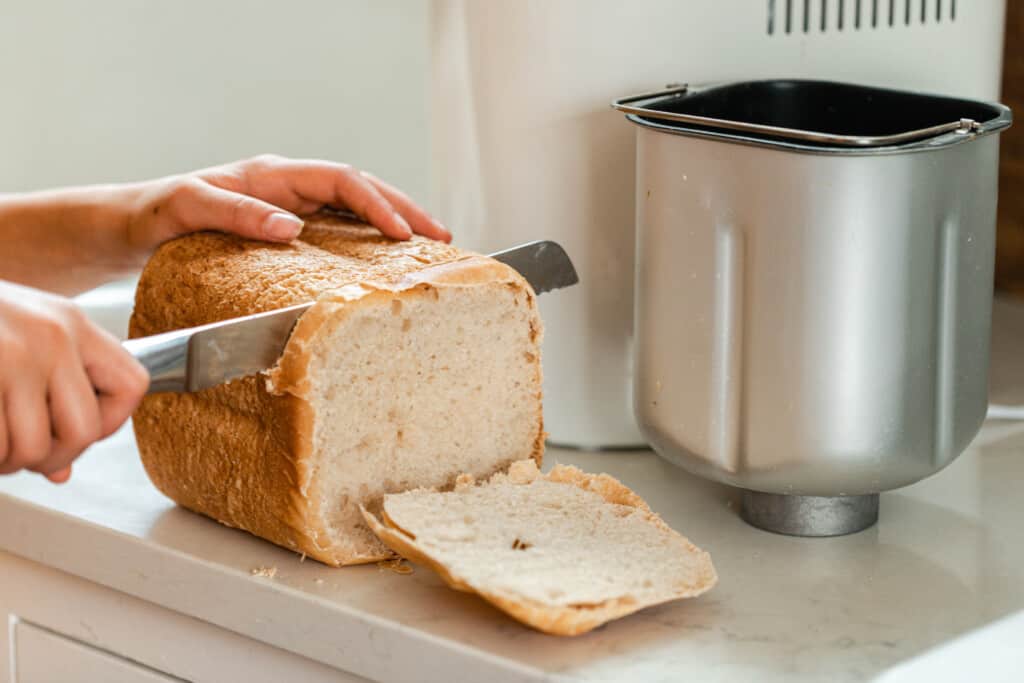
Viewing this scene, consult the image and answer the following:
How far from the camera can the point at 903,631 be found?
81cm

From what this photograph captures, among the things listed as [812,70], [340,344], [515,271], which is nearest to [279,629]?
[340,344]

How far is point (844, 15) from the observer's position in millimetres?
1158

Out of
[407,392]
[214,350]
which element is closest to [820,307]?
[407,392]

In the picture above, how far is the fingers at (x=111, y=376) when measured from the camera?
2.45 feet

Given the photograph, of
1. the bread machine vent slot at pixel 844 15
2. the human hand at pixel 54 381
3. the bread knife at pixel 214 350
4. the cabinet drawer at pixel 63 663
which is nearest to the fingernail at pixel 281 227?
the bread knife at pixel 214 350

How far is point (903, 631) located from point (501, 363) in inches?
12.8

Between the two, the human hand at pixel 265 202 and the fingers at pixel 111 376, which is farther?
the human hand at pixel 265 202

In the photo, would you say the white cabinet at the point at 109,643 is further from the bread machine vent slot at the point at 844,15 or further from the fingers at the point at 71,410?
the bread machine vent slot at the point at 844,15

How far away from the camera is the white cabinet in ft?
3.01

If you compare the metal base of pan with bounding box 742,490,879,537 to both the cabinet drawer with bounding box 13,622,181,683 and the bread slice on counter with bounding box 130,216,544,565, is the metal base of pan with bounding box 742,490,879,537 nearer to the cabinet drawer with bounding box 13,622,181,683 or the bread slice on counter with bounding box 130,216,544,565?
the bread slice on counter with bounding box 130,216,544,565

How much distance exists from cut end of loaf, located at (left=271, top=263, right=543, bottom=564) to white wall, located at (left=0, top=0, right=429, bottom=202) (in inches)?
35.2

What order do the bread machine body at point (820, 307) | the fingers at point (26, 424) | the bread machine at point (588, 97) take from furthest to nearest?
the bread machine at point (588, 97)
the bread machine body at point (820, 307)
the fingers at point (26, 424)

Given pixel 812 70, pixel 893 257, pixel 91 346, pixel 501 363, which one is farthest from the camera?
pixel 812 70

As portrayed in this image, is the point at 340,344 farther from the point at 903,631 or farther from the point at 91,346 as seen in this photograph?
the point at 903,631
